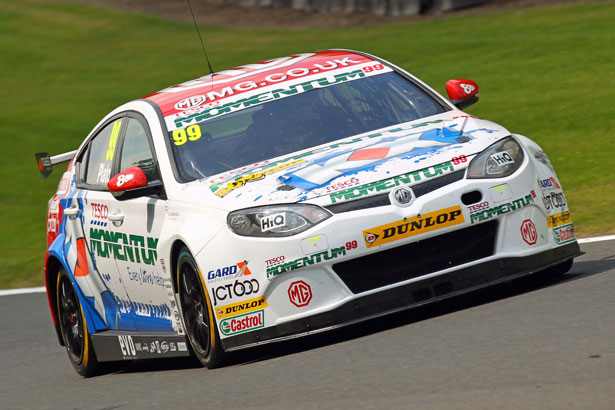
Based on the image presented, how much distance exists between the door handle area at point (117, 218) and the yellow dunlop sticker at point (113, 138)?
1.95 ft

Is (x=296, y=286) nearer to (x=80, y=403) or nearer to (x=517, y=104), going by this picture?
(x=80, y=403)

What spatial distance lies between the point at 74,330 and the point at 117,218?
1225 mm

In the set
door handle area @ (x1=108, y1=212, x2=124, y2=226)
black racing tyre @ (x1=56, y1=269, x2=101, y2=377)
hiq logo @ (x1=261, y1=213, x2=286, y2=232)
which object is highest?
hiq logo @ (x1=261, y1=213, x2=286, y2=232)

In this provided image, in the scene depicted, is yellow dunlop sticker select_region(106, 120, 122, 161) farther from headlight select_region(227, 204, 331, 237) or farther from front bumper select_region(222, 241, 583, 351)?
front bumper select_region(222, 241, 583, 351)

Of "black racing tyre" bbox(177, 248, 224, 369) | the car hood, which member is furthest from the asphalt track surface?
the car hood

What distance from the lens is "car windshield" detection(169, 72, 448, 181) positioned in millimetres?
6703

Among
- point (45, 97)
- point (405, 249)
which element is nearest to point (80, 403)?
point (405, 249)

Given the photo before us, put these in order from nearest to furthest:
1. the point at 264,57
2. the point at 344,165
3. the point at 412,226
→ the point at 412,226
the point at 344,165
the point at 264,57

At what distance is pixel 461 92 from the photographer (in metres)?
7.35

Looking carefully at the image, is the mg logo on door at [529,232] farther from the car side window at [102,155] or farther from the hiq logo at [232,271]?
the car side window at [102,155]

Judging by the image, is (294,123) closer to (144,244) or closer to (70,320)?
(144,244)

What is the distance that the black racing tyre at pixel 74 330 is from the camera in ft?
24.8

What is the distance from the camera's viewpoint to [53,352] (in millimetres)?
8656

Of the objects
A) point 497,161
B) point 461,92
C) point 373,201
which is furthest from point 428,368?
point 461,92
